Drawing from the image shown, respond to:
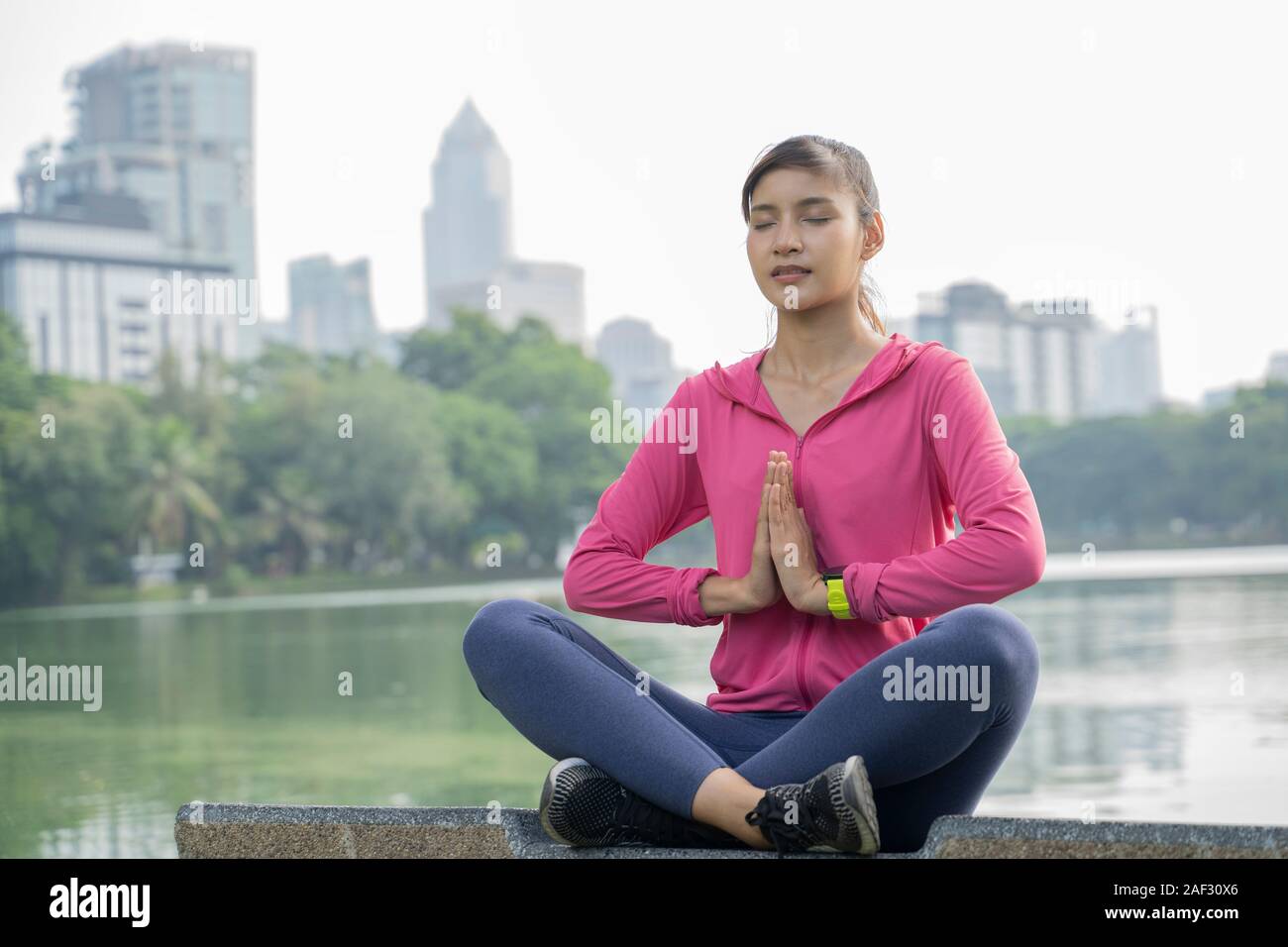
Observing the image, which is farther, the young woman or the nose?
the nose

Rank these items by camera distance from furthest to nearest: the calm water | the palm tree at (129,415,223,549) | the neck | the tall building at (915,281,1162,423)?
the tall building at (915,281,1162,423) < the palm tree at (129,415,223,549) < the calm water < the neck

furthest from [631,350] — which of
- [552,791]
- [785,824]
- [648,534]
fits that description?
[785,824]

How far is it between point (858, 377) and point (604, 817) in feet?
2.32

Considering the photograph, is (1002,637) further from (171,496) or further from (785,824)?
(171,496)

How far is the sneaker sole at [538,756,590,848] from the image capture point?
1.87 meters

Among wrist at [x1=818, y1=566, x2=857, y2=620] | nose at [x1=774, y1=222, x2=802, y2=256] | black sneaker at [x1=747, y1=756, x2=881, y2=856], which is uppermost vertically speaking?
nose at [x1=774, y1=222, x2=802, y2=256]

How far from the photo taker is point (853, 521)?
208 centimetres

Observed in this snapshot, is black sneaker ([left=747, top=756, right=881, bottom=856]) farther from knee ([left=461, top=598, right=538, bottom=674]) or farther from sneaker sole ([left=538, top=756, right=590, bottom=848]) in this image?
knee ([left=461, top=598, right=538, bottom=674])

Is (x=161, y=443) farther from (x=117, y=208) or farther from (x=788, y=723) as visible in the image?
(x=788, y=723)

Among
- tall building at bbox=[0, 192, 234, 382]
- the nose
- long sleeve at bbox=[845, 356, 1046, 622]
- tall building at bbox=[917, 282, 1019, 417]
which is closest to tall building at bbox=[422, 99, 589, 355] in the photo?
tall building at bbox=[0, 192, 234, 382]

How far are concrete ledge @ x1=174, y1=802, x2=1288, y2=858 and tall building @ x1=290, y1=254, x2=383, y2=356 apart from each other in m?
67.4

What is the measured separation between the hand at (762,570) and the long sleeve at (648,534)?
0.28 ft
